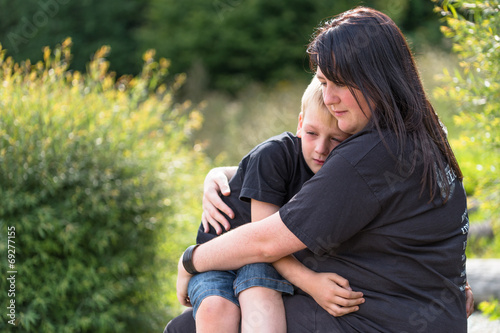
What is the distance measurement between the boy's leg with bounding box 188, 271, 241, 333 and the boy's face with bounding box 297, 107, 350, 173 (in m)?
0.54

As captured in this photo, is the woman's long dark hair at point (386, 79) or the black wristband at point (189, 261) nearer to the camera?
the woman's long dark hair at point (386, 79)

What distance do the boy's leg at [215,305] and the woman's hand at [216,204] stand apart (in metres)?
0.21

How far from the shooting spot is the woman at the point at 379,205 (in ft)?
6.04

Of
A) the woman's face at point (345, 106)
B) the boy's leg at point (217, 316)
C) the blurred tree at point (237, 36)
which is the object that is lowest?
the blurred tree at point (237, 36)

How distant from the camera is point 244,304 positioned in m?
2.11

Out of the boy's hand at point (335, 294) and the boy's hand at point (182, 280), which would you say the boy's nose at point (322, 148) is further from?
the boy's hand at point (182, 280)

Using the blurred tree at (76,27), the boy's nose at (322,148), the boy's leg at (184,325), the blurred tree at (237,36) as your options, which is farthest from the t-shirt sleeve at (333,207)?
the blurred tree at (76,27)

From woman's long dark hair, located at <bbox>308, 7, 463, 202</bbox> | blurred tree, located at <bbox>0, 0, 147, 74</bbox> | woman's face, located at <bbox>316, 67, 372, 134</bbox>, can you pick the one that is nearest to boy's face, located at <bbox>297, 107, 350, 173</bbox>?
woman's face, located at <bbox>316, 67, 372, 134</bbox>

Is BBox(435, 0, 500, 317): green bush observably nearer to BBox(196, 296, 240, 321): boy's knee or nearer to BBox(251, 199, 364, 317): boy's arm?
BBox(251, 199, 364, 317): boy's arm

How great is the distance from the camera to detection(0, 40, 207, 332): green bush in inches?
159

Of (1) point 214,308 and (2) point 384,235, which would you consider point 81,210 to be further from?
(2) point 384,235

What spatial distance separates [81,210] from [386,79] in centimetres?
280

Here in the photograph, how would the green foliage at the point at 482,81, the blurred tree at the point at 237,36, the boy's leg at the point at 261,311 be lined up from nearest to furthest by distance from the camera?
the boy's leg at the point at 261,311 → the green foliage at the point at 482,81 → the blurred tree at the point at 237,36

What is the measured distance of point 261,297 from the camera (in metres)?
2.09
